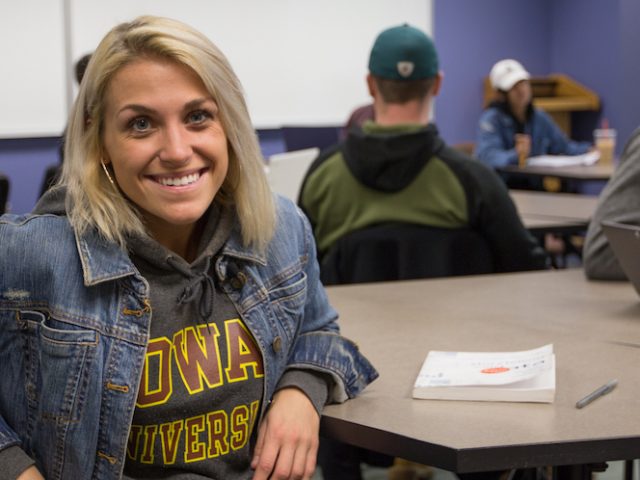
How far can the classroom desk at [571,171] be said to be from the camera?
507cm

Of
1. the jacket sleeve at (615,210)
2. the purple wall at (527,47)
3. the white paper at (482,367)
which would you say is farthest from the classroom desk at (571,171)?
the white paper at (482,367)

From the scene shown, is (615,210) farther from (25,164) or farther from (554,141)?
(25,164)

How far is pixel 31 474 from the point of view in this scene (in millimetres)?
1363

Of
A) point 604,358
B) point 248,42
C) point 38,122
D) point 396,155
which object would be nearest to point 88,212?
point 604,358

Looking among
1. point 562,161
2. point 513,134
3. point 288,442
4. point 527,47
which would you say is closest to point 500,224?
point 288,442

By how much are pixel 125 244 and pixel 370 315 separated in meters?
0.72

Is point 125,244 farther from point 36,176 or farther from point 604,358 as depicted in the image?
point 36,176

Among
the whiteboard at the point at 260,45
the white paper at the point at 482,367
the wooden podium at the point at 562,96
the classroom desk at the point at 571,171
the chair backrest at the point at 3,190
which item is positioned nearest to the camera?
the white paper at the point at 482,367

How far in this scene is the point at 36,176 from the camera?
6.26 m

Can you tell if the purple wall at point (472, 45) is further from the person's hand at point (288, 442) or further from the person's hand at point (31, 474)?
the person's hand at point (31, 474)

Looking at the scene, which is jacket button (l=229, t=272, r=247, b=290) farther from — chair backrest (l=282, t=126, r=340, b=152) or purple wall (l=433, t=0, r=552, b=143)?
purple wall (l=433, t=0, r=552, b=143)

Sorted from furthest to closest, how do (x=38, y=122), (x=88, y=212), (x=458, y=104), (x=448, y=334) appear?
(x=458, y=104)
(x=38, y=122)
(x=448, y=334)
(x=88, y=212)

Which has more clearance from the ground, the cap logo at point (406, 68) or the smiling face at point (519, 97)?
the cap logo at point (406, 68)

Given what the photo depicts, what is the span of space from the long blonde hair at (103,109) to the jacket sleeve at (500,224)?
3.85ft
